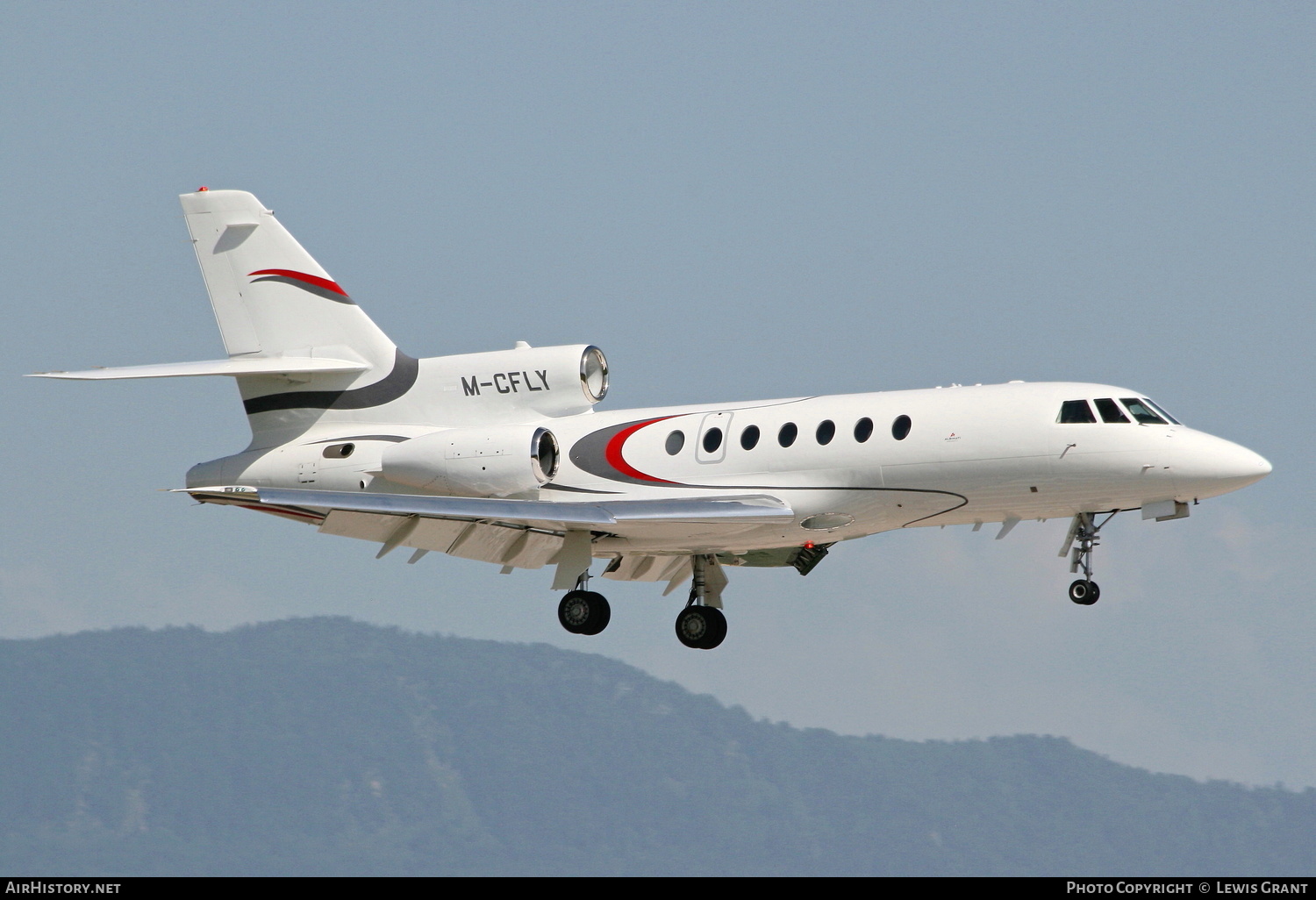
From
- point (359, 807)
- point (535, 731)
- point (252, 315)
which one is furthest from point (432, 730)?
point (252, 315)

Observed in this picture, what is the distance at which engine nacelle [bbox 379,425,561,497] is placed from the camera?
83.6 feet

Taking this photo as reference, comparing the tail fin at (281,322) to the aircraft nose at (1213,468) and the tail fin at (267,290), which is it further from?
the aircraft nose at (1213,468)

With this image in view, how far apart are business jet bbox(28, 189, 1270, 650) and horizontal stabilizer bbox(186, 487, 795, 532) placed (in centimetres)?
3

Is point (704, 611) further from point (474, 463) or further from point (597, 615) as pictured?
point (474, 463)

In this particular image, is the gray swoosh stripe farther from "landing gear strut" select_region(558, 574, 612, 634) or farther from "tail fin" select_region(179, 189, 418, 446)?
"landing gear strut" select_region(558, 574, 612, 634)

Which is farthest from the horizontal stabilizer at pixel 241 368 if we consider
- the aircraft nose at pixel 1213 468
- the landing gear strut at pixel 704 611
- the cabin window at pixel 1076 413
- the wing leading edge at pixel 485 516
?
the aircraft nose at pixel 1213 468

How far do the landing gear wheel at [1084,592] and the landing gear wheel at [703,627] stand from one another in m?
6.37

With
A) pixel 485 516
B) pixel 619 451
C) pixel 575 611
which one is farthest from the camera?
pixel 575 611

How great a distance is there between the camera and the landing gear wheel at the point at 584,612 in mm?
26438

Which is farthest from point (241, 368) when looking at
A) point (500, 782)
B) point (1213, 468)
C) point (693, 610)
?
point (500, 782)

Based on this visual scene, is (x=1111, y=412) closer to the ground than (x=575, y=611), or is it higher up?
higher up

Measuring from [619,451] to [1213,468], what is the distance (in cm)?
856

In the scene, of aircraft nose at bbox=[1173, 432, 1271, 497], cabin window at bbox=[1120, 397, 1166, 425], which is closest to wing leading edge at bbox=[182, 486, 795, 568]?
cabin window at bbox=[1120, 397, 1166, 425]

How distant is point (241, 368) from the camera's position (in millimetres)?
26938
